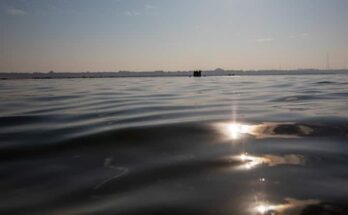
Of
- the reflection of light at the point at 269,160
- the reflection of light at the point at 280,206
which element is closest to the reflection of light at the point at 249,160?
the reflection of light at the point at 269,160

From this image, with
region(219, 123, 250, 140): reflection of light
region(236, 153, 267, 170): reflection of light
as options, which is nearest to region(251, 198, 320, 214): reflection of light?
region(236, 153, 267, 170): reflection of light

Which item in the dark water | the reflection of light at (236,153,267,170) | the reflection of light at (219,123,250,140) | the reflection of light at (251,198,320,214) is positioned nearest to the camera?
the reflection of light at (251,198,320,214)

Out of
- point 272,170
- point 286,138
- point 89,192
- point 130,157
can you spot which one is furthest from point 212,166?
point 286,138

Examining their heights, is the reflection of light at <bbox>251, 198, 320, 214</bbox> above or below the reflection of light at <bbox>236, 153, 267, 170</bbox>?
below

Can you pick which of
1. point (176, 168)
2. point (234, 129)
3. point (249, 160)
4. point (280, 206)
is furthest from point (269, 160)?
point (234, 129)

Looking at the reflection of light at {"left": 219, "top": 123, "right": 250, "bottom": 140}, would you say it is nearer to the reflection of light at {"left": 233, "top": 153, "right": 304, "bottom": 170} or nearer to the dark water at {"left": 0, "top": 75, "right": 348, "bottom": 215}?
the dark water at {"left": 0, "top": 75, "right": 348, "bottom": 215}

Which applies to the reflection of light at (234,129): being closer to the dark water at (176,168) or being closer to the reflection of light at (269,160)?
the dark water at (176,168)

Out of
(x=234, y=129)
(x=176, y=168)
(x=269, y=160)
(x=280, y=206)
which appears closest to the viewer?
(x=280, y=206)

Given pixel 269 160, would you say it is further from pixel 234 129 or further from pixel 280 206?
pixel 234 129

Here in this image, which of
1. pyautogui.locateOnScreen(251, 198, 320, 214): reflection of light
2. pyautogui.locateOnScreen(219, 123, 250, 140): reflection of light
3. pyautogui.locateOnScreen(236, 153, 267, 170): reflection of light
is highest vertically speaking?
pyautogui.locateOnScreen(219, 123, 250, 140): reflection of light

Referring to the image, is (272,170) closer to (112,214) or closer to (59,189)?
(112,214)

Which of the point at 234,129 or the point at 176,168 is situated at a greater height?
the point at 234,129

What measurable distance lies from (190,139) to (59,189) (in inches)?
123

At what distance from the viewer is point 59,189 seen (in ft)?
13.0
